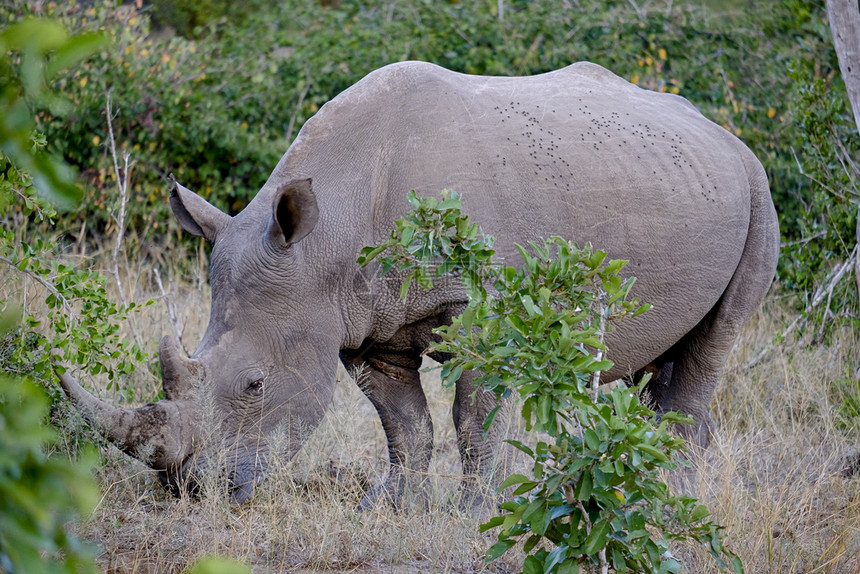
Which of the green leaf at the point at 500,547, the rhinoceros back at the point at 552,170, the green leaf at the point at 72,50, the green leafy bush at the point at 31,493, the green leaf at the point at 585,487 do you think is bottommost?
the green leaf at the point at 500,547

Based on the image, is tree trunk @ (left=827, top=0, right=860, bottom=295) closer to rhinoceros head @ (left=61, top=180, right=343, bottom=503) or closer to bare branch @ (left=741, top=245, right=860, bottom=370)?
bare branch @ (left=741, top=245, right=860, bottom=370)

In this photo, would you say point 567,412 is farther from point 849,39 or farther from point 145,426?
point 849,39

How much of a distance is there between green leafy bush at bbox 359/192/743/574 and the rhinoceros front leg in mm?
1647

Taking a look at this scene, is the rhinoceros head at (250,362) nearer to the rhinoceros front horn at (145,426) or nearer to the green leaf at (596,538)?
the rhinoceros front horn at (145,426)

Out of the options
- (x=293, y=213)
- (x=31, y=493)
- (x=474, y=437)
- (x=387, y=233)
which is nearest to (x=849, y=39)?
(x=387, y=233)

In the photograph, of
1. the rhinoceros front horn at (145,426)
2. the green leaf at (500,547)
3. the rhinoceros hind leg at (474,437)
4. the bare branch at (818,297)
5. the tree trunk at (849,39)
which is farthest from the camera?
the bare branch at (818,297)

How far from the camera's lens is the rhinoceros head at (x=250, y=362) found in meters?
3.80

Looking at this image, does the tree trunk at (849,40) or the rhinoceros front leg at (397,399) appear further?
the tree trunk at (849,40)

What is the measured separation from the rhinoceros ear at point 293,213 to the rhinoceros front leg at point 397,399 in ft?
2.96

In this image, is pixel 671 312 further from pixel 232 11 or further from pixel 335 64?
pixel 232 11

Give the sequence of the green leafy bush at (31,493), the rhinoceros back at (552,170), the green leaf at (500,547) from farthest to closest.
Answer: the rhinoceros back at (552,170), the green leaf at (500,547), the green leafy bush at (31,493)

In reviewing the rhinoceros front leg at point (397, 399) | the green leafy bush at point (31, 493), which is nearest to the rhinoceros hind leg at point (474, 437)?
the rhinoceros front leg at point (397, 399)

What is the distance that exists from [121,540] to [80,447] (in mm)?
690

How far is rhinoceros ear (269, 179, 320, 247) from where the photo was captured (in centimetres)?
376
